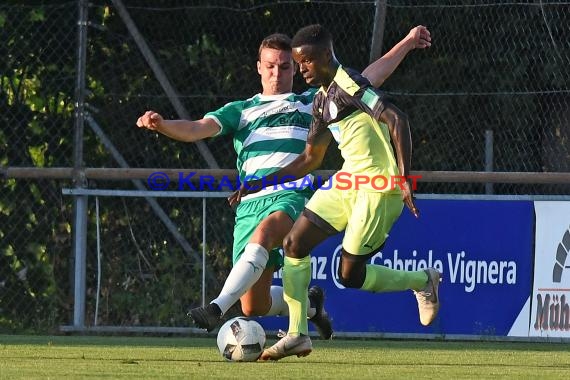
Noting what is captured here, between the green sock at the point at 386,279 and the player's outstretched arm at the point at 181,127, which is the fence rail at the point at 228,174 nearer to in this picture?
the player's outstretched arm at the point at 181,127

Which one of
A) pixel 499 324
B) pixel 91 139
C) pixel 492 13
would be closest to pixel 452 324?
pixel 499 324

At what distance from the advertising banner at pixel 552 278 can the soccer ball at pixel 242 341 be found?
3225 millimetres

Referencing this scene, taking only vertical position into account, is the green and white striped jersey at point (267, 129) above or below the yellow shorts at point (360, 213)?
above

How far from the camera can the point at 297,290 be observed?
7801 mm

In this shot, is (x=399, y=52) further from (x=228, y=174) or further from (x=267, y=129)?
(x=228, y=174)

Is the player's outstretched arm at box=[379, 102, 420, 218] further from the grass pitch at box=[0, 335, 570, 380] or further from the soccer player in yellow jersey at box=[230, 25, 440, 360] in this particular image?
the grass pitch at box=[0, 335, 570, 380]

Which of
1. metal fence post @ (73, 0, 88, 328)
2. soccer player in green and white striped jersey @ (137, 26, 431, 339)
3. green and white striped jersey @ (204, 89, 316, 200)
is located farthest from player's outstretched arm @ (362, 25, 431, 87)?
metal fence post @ (73, 0, 88, 328)

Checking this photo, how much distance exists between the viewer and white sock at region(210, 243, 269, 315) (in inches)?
311

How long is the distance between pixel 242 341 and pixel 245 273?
42 cm

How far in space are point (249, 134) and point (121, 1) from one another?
309cm

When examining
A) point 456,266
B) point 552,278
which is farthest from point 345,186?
point 552,278

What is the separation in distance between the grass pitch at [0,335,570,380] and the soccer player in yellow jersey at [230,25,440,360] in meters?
0.47

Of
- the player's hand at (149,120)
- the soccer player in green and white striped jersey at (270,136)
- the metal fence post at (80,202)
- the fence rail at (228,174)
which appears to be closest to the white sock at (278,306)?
the soccer player in green and white striped jersey at (270,136)

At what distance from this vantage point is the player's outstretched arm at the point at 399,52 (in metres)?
8.48
